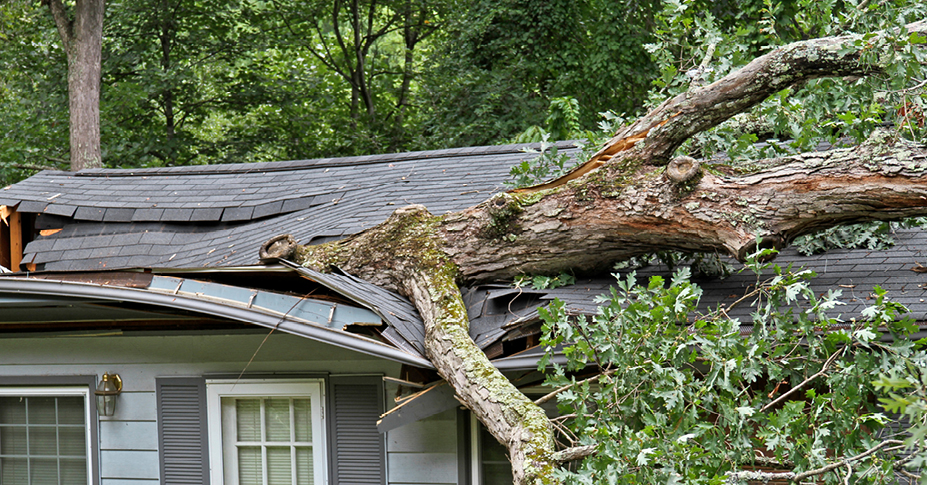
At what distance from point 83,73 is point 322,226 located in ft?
26.5

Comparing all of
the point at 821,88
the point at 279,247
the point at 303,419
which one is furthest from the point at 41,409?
the point at 821,88

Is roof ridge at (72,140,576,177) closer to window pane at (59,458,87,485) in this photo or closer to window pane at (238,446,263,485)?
window pane at (238,446,263,485)

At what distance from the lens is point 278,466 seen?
5031 mm

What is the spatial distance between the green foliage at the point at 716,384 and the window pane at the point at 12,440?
410 cm

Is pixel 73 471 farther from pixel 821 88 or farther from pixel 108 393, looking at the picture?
pixel 821 88

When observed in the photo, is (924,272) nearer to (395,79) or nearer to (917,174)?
(917,174)

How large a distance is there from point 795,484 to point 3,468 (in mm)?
5147

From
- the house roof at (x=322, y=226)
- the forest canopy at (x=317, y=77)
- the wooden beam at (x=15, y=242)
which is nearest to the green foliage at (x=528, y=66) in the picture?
the forest canopy at (x=317, y=77)

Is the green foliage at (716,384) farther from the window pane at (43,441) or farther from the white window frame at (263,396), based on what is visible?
the window pane at (43,441)

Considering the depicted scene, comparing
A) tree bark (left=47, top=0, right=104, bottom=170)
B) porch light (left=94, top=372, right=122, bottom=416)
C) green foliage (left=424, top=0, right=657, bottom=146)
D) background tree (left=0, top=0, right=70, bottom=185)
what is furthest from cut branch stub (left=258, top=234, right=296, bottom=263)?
background tree (left=0, top=0, right=70, bottom=185)

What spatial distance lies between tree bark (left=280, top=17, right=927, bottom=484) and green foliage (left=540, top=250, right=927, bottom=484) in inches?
10.4

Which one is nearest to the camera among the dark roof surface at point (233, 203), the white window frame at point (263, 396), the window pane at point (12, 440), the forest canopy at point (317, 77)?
the white window frame at point (263, 396)

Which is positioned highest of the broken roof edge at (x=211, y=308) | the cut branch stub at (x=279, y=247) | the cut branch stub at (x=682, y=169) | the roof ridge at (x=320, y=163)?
the roof ridge at (x=320, y=163)

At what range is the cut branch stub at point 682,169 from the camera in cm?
394
